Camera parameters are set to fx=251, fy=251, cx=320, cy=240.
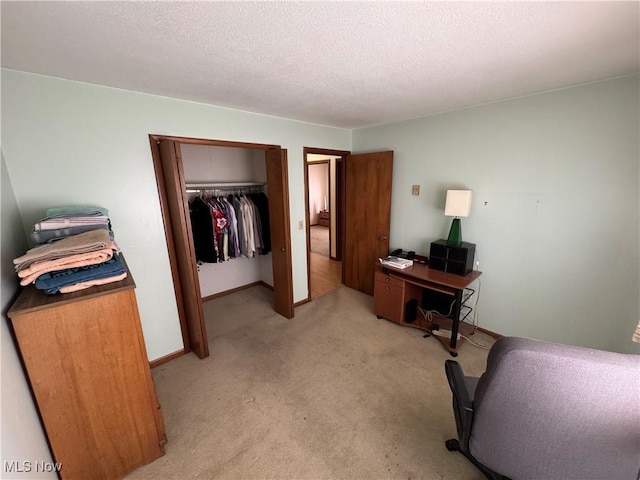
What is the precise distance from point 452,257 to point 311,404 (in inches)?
72.6

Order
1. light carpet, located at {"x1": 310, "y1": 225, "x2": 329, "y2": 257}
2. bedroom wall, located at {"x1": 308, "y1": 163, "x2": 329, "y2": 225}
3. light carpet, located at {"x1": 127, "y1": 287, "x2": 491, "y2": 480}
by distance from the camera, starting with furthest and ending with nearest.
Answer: bedroom wall, located at {"x1": 308, "y1": 163, "x2": 329, "y2": 225}
light carpet, located at {"x1": 310, "y1": 225, "x2": 329, "y2": 257}
light carpet, located at {"x1": 127, "y1": 287, "x2": 491, "y2": 480}

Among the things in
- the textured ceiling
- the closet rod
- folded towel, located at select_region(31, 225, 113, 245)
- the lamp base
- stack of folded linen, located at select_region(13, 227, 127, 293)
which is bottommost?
the lamp base

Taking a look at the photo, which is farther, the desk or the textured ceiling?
the desk

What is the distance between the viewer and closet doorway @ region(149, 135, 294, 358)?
199 centimetres

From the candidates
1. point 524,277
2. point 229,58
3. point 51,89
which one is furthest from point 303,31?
point 524,277

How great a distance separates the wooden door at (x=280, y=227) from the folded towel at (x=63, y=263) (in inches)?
62.9

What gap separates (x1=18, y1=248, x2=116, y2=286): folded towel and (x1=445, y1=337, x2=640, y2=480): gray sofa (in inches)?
72.5

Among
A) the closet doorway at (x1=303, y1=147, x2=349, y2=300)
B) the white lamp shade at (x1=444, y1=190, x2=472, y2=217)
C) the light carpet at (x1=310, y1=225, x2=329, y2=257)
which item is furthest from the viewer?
the light carpet at (x1=310, y1=225, x2=329, y2=257)

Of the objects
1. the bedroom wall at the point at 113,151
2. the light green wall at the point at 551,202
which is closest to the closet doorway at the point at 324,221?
the bedroom wall at the point at 113,151

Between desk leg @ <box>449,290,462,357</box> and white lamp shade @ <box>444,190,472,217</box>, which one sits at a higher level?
white lamp shade @ <box>444,190,472,217</box>

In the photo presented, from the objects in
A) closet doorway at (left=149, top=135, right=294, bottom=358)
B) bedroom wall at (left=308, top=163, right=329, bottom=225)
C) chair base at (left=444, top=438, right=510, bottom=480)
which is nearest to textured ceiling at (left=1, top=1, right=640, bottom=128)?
closet doorway at (left=149, top=135, right=294, bottom=358)

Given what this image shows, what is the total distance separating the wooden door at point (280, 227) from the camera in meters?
2.62

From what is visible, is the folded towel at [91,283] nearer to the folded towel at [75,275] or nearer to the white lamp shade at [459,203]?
the folded towel at [75,275]

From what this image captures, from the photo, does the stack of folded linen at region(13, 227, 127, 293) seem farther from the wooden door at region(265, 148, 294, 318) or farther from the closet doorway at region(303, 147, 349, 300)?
the closet doorway at region(303, 147, 349, 300)
